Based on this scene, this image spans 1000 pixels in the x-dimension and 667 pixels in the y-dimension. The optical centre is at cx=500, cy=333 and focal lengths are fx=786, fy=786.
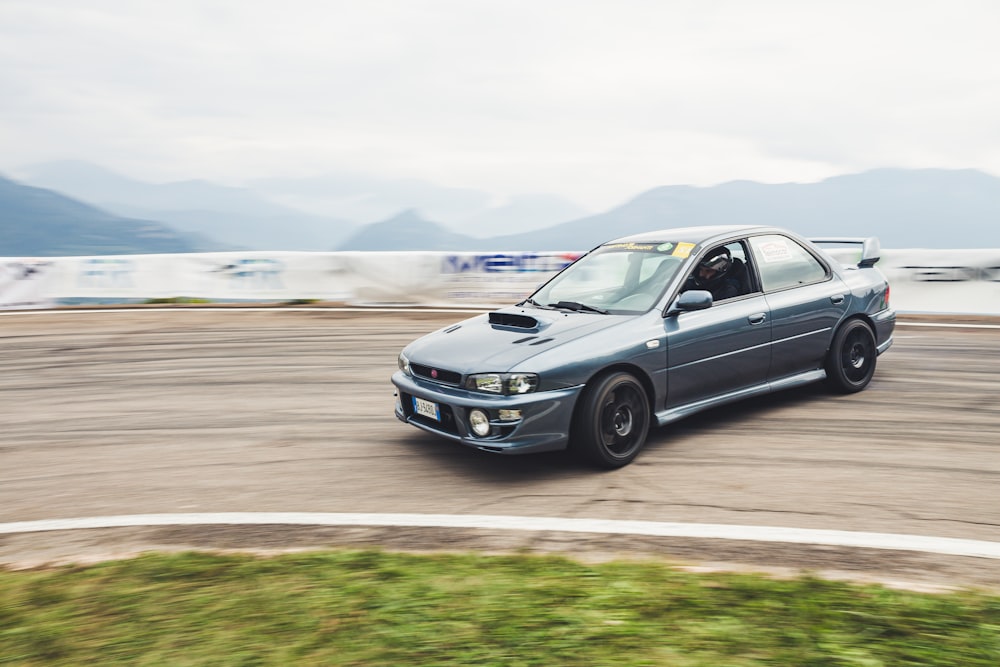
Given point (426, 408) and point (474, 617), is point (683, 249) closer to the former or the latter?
point (426, 408)

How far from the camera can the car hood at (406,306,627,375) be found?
197 inches

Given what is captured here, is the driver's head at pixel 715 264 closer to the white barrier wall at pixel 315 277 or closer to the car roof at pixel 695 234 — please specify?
the car roof at pixel 695 234

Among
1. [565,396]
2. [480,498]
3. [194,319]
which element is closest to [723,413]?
[565,396]

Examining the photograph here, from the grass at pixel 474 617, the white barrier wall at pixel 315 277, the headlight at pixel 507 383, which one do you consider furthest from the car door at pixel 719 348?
the white barrier wall at pixel 315 277

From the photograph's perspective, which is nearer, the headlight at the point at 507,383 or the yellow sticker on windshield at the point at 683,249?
the headlight at the point at 507,383

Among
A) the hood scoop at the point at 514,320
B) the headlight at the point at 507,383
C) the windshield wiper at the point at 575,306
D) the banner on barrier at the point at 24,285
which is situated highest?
the banner on barrier at the point at 24,285

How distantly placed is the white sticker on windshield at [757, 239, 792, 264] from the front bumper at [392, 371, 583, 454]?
233 centimetres

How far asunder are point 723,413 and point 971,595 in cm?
316

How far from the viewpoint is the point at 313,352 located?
32.8ft

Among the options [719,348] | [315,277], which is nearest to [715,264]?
[719,348]

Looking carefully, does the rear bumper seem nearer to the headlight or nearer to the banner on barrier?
the headlight

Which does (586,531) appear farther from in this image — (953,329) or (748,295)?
(953,329)

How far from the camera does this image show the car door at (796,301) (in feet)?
20.1

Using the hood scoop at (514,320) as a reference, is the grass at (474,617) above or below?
below
